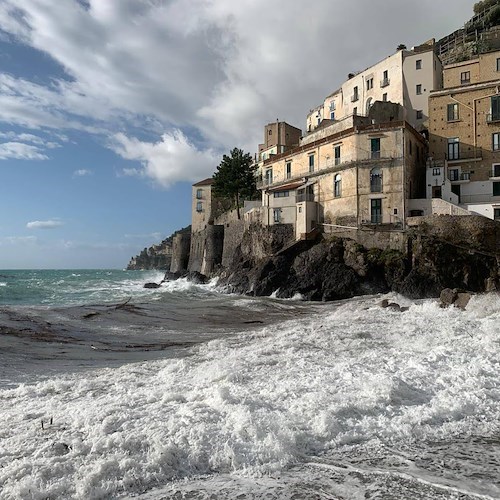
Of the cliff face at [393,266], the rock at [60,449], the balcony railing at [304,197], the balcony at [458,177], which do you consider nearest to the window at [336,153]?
the balcony railing at [304,197]

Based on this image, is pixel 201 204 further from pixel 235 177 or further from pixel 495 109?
pixel 495 109

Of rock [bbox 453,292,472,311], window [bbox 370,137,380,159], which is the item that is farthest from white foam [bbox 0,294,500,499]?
window [bbox 370,137,380,159]

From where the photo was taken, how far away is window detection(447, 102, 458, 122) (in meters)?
38.6

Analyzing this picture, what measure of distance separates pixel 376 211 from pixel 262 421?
105 feet

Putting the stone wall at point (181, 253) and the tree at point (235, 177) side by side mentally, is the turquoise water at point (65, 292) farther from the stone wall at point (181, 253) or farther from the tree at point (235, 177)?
the tree at point (235, 177)

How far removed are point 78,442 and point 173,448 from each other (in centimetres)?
120

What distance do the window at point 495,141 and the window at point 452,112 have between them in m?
3.82

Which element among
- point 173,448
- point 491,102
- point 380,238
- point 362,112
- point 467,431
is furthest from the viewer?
point 362,112

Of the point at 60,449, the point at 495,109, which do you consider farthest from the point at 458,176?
the point at 60,449

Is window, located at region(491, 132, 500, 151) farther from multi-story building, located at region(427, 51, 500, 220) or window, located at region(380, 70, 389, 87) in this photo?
window, located at region(380, 70, 389, 87)

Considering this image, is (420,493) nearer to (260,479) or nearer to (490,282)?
(260,479)

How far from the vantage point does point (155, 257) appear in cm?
15400

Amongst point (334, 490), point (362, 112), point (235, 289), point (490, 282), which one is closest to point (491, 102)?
point (362, 112)

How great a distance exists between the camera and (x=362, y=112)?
50406mm
